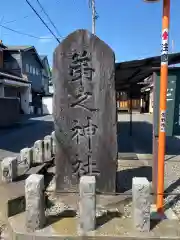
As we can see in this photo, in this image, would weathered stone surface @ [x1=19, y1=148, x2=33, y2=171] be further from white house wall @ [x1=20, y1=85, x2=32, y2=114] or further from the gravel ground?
white house wall @ [x1=20, y1=85, x2=32, y2=114]

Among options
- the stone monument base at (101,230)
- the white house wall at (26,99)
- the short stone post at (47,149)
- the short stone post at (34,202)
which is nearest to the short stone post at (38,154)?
the short stone post at (47,149)

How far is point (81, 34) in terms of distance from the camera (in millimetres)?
4270

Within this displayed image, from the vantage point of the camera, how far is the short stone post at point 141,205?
3051 mm

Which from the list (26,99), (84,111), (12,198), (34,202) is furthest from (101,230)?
(26,99)

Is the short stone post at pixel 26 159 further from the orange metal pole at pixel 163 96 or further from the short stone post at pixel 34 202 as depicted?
the orange metal pole at pixel 163 96

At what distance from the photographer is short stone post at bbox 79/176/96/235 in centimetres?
308

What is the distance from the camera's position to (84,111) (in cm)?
439

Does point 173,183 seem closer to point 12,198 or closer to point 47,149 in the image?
point 47,149

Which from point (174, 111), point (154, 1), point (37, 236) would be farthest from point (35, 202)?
point (154, 1)

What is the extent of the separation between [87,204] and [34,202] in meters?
0.63

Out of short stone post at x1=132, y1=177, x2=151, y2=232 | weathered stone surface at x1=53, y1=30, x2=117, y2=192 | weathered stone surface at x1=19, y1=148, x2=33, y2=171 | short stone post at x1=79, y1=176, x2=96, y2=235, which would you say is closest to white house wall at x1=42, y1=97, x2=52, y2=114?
weathered stone surface at x1=19, y1=148, x2=33, y2=171

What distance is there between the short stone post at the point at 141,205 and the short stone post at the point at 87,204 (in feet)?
1.59

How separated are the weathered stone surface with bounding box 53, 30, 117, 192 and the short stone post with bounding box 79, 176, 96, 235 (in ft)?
4.29

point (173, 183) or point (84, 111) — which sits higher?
point (84, 111)
